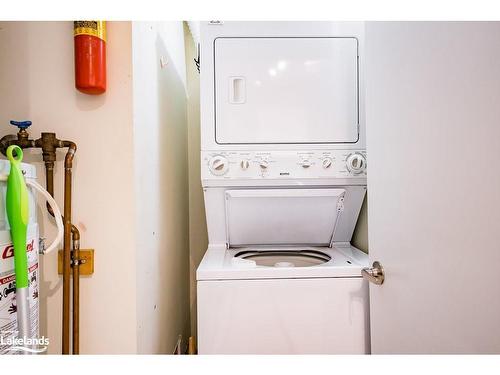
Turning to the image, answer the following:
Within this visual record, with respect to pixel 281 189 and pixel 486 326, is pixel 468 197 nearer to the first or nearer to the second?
pixel 486 326

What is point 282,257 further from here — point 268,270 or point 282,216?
point 268,270

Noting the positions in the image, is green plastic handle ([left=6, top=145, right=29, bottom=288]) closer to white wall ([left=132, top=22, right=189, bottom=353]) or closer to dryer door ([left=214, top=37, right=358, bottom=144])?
white wall ([left=132, top=22, right=189, bottom=353])

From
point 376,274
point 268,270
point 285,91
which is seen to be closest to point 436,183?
point 376,274

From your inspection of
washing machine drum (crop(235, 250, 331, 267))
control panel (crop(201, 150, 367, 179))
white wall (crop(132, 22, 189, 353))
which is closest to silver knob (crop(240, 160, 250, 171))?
control panel (crop(201, 150, 367, 179))

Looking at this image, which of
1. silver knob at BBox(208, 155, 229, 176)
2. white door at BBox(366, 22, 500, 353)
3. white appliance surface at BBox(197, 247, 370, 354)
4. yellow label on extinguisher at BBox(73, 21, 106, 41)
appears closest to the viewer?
white door at BBox(366, 22, 500, 353)

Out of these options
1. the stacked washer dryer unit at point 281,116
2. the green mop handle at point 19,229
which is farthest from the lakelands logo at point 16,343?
the stacked washer dryer unit at point 281,116

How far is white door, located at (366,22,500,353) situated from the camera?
0.70m

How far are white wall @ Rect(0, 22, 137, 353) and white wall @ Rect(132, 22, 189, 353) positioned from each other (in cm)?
5

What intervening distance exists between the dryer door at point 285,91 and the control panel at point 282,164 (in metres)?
0.08

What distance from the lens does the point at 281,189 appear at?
1797 millimetres

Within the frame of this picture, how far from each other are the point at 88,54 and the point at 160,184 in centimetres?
72

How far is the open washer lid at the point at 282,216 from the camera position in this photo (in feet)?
5.89

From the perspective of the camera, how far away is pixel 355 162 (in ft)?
5.76
